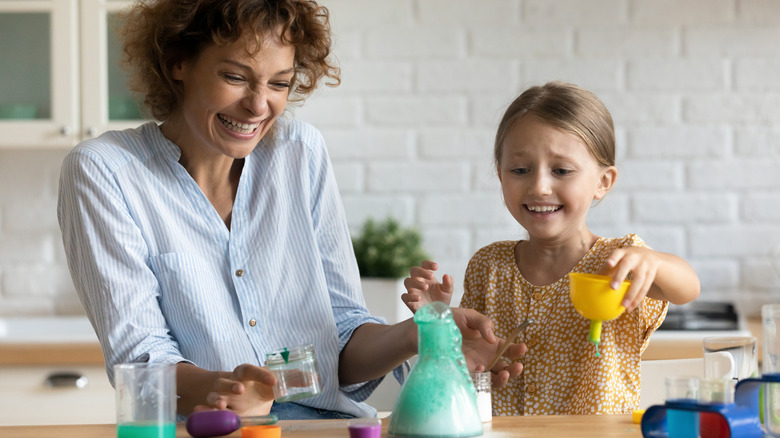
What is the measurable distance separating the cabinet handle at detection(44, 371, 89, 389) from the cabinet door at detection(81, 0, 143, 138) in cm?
74

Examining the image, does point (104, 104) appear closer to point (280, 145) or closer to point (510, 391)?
point (280, 145)

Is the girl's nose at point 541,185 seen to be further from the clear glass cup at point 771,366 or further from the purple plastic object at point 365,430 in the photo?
the purple plastic object at point 365,430

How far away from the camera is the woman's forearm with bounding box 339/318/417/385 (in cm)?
161

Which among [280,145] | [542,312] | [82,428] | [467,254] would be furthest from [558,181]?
[467,254]

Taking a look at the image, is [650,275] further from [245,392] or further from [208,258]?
[208,258]

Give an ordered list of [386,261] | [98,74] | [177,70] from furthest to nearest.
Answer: [98,74]
[386,261]
[177,70]

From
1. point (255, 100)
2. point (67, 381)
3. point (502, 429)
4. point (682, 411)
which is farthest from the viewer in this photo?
point (67, 381)

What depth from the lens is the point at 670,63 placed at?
293 cm

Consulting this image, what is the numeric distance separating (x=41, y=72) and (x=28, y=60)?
63 mm

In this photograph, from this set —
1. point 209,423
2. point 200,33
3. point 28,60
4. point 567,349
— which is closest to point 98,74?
point 28,60

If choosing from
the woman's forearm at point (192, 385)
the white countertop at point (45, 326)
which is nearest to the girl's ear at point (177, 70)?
the woman's forearm at point (192, 385)

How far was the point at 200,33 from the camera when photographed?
1647 mm

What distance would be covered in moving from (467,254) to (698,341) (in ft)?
2.71

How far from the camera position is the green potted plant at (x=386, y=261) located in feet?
8.54
